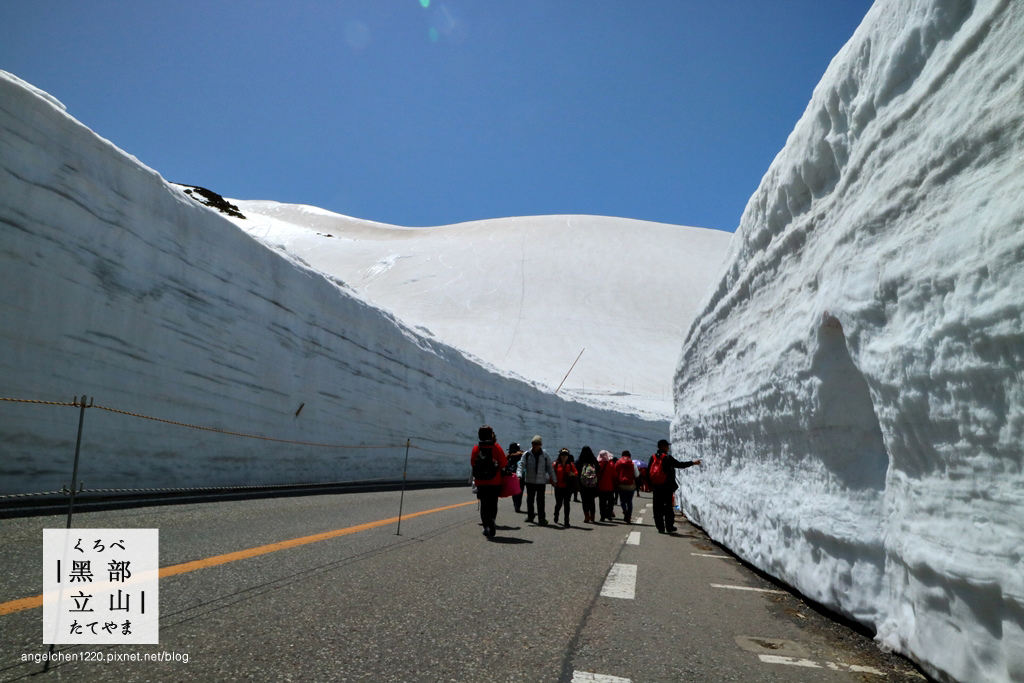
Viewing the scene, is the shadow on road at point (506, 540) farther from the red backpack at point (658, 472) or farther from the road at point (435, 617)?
the red backpack at point (658, 472)

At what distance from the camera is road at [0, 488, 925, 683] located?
290 cm

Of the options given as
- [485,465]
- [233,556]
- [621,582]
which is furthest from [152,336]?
Answer: [621,582]

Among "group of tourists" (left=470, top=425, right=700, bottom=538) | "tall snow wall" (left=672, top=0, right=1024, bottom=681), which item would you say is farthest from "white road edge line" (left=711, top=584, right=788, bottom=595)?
"group of tourists" (left=470, top=425, right=700, bottom=538)

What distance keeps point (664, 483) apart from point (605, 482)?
1901mm

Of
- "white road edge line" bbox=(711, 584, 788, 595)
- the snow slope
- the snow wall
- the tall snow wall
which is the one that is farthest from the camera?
the snow slope

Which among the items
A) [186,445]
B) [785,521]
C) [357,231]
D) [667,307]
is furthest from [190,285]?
[357,231]

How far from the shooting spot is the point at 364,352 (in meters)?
17.6

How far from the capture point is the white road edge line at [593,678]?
9.36 ft

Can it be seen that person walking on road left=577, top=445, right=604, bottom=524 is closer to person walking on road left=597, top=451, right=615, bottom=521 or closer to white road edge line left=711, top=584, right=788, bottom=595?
person walking on road left=597, top=451, right=615, bottom=521

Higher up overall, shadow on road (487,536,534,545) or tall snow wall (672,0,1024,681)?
tall snow wall (672,0,1024,681)

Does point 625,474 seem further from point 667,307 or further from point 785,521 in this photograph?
point 667,307

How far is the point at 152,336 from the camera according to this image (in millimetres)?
10625

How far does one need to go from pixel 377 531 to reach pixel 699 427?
607 cm

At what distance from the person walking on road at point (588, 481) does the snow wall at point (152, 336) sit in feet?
22.2
